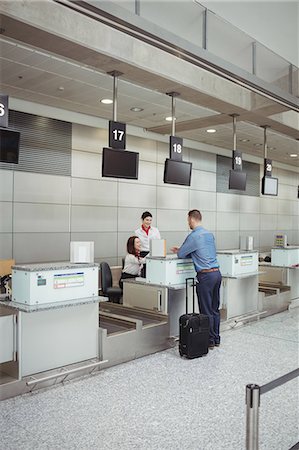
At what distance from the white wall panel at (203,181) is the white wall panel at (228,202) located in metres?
0.40

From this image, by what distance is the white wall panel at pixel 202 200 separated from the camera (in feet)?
35.1

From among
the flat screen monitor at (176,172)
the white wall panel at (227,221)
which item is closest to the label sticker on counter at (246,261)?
the flat screen monitor at (176,172)

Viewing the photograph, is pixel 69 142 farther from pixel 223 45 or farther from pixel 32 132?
pixel 223 45

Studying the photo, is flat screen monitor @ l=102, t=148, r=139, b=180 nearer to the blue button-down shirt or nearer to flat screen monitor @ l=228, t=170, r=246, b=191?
the blue button-down shirt

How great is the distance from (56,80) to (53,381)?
3967 millimetres

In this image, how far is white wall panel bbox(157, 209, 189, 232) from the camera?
9789mm

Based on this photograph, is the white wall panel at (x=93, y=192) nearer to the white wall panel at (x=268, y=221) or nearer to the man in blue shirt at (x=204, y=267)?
the man in blue shirt at (x=204, y=267)

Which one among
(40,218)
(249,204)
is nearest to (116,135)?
(40,218)

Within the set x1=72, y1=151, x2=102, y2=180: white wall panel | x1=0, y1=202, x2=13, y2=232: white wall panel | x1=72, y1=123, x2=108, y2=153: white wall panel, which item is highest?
x1=72, y1=123, x2=108, y2=153: white wall panel

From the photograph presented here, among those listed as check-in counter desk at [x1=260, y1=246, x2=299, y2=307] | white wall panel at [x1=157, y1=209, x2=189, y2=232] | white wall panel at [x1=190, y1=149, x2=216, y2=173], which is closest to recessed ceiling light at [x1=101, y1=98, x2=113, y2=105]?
white wall panel at [x1=157, y1=209, x2=189, y2=232]

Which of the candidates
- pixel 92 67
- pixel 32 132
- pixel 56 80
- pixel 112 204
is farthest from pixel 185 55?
pixel 112 204

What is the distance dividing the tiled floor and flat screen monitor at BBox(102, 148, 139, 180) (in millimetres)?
2332

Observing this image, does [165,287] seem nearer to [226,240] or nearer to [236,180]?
[236,180]

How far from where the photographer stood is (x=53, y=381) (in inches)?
163
